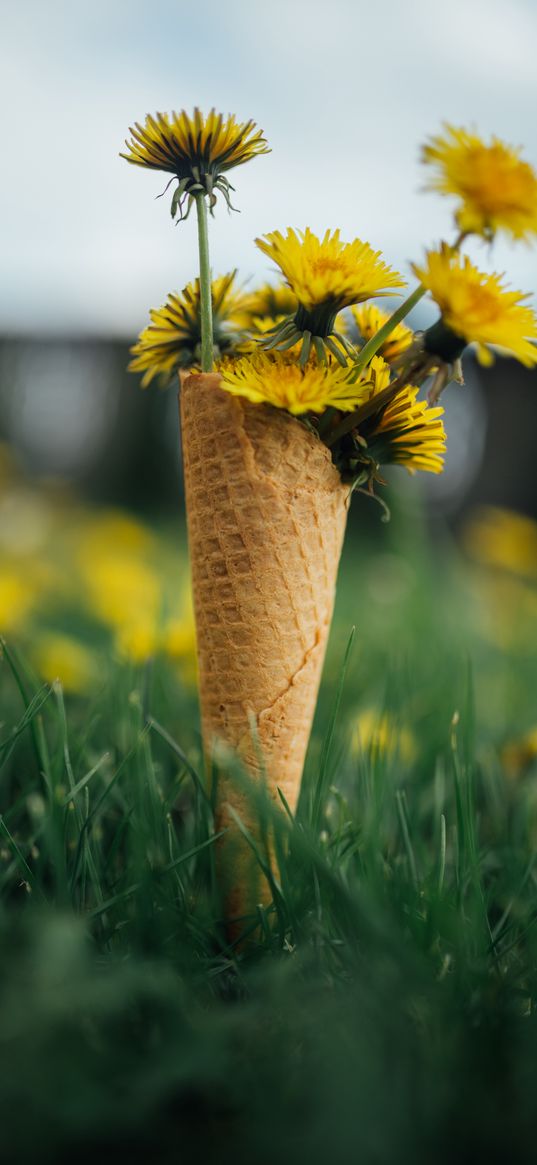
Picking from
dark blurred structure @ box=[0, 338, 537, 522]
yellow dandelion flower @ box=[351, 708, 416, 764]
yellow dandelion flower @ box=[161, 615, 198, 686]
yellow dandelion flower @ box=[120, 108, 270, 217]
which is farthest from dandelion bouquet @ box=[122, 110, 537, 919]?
dark blurred structure @ box=[0, 338, 537, 522]

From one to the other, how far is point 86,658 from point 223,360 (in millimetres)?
888

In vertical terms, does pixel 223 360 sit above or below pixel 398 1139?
above

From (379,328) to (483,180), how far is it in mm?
158

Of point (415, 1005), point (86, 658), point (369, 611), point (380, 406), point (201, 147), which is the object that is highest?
point (201, 147)

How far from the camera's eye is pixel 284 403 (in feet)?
1.85

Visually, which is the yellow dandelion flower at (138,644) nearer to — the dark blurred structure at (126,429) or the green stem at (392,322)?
the green stem at (392,322)

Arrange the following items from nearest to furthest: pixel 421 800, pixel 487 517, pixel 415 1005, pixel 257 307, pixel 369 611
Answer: pixel 415 1005 → pixel 257 307 → pixel 421 800 → pixel 369 611 → pixel 487 517

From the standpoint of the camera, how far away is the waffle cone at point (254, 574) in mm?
623

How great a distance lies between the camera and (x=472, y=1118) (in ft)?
1.43

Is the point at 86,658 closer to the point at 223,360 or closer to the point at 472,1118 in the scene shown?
the point at 223,360

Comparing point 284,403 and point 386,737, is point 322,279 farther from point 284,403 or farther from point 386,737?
point 386,737

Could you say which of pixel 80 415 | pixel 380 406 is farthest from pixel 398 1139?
pixel 80 415

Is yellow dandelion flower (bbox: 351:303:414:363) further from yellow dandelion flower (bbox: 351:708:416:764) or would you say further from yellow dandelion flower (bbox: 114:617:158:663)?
yellow dandelion flower (bbox: 114:617:158:663)

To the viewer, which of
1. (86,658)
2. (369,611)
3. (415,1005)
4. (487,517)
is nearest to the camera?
(415,1005)
